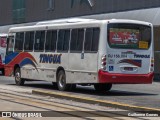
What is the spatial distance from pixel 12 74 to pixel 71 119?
570 inches

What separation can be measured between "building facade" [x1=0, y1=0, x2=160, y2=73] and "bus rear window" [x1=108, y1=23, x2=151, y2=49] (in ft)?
42.3

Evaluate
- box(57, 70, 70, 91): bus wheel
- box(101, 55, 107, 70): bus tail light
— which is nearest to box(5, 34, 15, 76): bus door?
box(57, 70, 70, 91): bus wheel

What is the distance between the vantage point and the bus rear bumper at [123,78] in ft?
63.8

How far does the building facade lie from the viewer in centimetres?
3566

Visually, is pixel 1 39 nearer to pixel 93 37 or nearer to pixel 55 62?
pixel 55 62

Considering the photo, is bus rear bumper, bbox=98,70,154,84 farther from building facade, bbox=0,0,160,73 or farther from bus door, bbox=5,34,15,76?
building facade, bbox=0,0,160,73

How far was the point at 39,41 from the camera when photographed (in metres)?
23.9

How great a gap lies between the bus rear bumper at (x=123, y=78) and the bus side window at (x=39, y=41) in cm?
501

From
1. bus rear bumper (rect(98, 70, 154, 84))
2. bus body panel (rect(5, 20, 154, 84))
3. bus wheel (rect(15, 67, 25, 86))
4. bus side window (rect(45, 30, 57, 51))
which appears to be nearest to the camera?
bus rear bumper (rect(98, 70, 154, 84))

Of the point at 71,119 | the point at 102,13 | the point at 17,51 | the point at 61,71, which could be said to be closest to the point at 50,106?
the point at 71,119

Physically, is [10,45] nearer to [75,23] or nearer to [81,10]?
[75,23]

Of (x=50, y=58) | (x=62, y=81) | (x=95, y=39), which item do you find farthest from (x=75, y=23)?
(x=62, y=81)

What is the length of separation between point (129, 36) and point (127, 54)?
703 millimetres

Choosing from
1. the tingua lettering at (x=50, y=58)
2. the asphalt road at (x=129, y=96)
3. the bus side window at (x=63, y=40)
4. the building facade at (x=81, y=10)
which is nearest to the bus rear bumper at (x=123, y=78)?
the asphalt road at (x=129, y=96)
